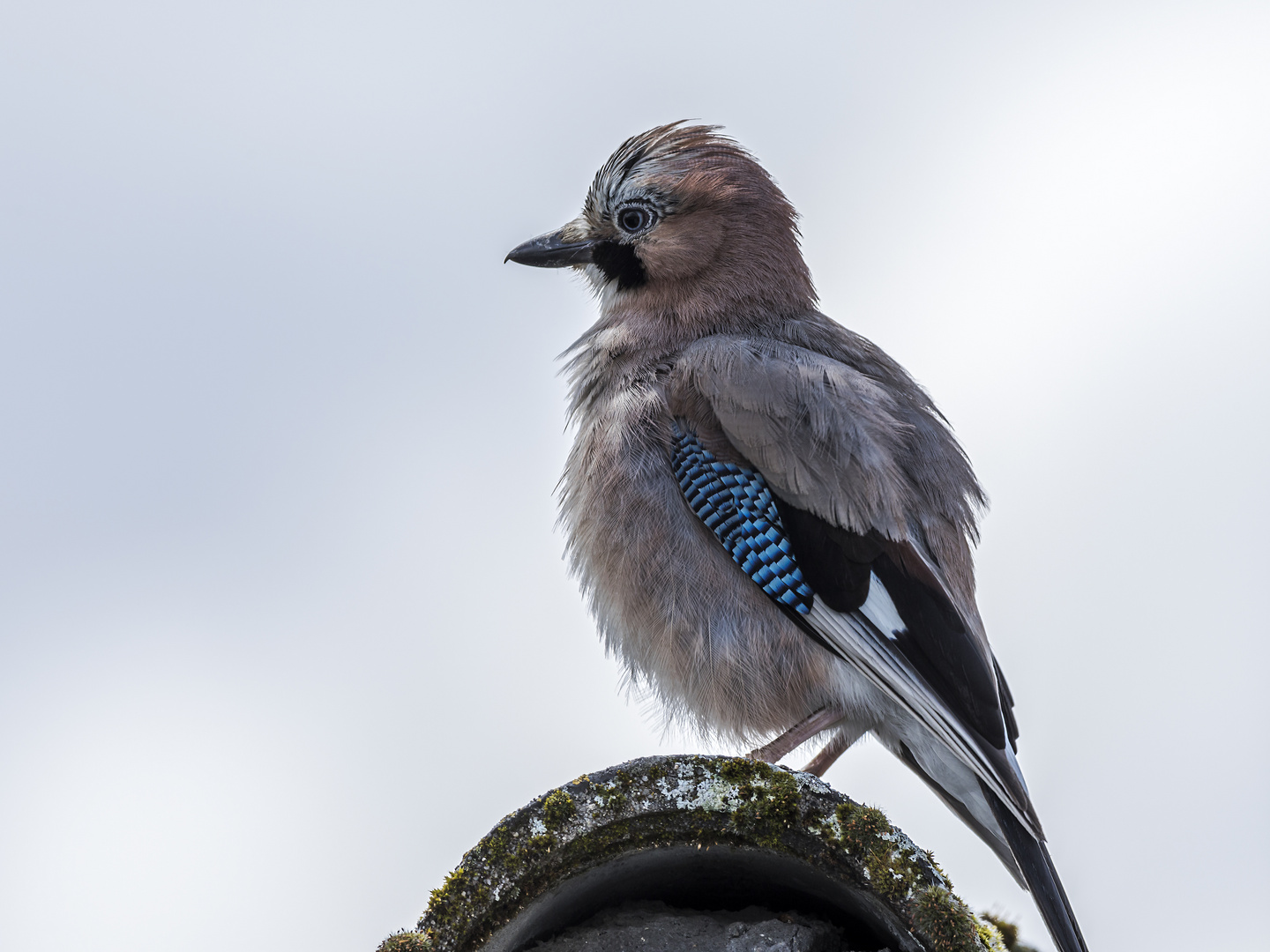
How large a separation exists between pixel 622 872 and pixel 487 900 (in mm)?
404

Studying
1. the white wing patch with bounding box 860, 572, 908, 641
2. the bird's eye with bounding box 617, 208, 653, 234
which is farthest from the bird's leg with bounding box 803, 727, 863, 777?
the bird's eye with bounding box 617, 208, 653, 234

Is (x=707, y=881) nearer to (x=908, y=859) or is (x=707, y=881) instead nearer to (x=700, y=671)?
(x=908, y=859)

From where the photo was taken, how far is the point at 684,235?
17.9ft

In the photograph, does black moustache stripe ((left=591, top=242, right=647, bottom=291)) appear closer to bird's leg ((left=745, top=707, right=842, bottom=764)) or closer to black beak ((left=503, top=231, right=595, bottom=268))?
black beak ((left=503, top=231, right=595, bottom=268))

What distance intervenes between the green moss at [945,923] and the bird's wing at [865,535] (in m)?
1.00

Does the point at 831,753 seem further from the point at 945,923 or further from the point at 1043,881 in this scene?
the point at 945,923

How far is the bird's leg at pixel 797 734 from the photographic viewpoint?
398cm

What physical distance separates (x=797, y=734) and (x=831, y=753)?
18.1 inches

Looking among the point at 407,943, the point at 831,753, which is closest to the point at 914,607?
the point at 831,753

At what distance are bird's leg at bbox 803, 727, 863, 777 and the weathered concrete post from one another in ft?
4.08

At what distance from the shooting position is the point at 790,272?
5.53m

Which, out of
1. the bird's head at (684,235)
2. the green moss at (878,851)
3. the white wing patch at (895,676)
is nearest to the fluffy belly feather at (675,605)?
the white wing patch at (895,676)

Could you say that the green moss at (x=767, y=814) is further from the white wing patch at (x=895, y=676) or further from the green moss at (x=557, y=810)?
the white wing patch at (x=895, y=676)

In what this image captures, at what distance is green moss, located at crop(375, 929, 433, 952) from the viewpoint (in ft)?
9.14
